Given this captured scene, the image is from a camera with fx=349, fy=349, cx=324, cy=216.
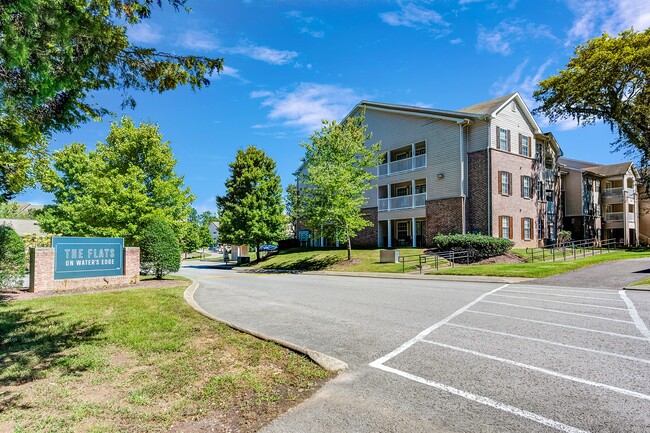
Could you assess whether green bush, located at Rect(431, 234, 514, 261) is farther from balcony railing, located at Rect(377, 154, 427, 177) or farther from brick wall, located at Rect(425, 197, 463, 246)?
balcony railing, located at Rect(377, 154, 427, 177)

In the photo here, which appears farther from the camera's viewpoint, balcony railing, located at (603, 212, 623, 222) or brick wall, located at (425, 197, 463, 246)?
balcony railing, located at (603, 212, 623, 222)

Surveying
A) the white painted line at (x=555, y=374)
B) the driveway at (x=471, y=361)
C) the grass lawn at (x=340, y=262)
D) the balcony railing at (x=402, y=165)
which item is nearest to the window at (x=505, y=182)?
the balcony railing at (x=402, y=165)

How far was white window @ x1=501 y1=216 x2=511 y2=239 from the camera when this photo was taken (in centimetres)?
2631

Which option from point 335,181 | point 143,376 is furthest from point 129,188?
point 143,376

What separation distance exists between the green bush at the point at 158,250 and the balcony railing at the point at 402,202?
1955 cm

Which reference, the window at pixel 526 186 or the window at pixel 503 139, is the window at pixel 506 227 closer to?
the window at pixel 526 186

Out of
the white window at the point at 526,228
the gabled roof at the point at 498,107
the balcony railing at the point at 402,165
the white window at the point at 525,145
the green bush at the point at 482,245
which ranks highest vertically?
the gabled roof at the point at 498,107

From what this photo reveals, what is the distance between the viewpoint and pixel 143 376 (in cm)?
468

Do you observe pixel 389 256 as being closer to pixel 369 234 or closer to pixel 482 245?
pixel 482 245

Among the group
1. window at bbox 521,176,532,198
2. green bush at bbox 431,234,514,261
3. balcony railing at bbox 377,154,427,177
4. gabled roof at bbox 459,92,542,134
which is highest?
gabled roof at bbox 459,92,542,134

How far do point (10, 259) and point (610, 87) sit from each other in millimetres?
42320

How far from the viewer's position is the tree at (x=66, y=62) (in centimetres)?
427

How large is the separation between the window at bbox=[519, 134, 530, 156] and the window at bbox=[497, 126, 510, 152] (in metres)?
1.80

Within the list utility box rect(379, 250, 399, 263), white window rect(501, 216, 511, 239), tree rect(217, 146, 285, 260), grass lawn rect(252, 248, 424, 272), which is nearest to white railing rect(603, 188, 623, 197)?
white window rect(501, 216, 511, 239)
